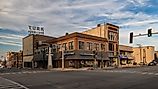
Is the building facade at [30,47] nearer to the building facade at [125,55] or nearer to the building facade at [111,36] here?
the building facade at [111,36]

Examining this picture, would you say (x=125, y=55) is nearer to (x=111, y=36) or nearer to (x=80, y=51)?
(x=111, y=36)

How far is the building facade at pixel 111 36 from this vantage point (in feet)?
245

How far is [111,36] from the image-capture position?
76938 mm

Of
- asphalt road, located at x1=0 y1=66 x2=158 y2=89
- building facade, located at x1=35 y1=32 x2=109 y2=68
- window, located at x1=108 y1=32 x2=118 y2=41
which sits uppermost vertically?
window, located at x1=108 y1=32 x2=118 y2=41

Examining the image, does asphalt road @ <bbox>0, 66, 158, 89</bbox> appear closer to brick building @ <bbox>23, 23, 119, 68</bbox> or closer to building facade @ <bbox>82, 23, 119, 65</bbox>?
brick building @ <bbox>23, 23, 119, 68</bbox>

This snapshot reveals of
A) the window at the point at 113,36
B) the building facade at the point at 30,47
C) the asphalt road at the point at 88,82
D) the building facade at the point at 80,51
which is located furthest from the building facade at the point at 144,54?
the asphalt road at the point at 88,82

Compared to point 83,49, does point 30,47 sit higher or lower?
higher

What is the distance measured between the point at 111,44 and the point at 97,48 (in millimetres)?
7398

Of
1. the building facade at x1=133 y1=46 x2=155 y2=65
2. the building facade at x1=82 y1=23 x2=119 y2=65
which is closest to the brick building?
the building facade at x1=82 y1=23 x2=119 y2=65

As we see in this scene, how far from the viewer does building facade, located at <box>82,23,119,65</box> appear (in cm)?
7481

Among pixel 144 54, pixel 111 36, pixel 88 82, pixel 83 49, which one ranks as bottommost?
pixel 88 82

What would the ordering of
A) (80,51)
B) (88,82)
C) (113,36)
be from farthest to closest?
(113,36)
(80,51)
(88,82)

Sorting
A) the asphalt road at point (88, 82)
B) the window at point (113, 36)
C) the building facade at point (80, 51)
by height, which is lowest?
the asphalt road at point (88, 82)

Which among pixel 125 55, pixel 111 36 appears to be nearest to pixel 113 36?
pixel 111 36
